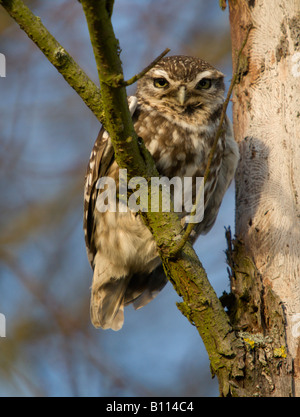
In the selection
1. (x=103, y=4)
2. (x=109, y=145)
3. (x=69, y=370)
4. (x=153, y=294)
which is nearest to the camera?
(x=103, y=4)

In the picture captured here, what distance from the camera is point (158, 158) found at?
278cm

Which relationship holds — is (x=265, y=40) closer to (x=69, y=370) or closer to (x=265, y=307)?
(x=265, y=307)

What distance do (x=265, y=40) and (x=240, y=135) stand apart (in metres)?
0.55

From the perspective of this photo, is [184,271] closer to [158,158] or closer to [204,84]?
[158,158]

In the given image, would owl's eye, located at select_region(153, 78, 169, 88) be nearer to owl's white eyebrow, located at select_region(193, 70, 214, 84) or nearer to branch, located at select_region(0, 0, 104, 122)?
owl's white eyebrow, located at select_region(193, 70, 214, 84)

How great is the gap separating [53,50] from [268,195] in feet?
4.35

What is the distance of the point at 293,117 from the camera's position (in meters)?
2.70

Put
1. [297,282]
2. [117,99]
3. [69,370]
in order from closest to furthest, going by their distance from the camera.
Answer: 1. [117,99]
2. [297,282]
3. [69,370]

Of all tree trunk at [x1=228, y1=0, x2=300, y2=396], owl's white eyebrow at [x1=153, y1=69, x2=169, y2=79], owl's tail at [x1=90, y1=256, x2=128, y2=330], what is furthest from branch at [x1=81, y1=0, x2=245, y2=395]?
owl's tail at [x1=90, y1=256, x2=128, y2=330]

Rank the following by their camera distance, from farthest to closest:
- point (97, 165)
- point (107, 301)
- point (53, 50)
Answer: point (107, 301) < point (97, 165) < point (53, 50)

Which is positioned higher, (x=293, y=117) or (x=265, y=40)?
(x=265, y=40)

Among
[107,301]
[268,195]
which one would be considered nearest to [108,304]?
[107,301]
